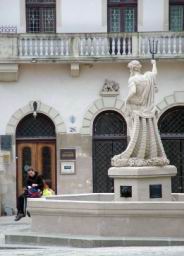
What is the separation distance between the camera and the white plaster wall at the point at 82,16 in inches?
1266

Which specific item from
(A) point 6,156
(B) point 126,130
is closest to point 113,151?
(B) point 126,130

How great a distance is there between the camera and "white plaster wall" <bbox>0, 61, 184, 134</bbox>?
3191 centimetres

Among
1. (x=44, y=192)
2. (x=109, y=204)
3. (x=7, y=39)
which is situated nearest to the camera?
(x=109, y=204)

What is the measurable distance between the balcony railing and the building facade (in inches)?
1.4

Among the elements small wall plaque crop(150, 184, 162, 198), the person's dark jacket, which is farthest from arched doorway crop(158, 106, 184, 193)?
small wall plaque crop(150, 184, 162, 198)

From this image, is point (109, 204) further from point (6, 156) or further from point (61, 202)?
point (6, 156)

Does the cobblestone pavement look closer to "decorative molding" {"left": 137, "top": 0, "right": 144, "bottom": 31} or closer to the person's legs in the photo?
the person's legs

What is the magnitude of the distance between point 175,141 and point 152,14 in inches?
181

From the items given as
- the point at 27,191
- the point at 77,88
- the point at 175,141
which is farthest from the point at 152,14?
the point at 27,191

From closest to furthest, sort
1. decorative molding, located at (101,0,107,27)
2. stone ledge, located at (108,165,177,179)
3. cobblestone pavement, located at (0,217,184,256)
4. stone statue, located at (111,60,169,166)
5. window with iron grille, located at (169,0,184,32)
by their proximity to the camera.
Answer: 1. cobblestone pavement, located at (0,217,184,256)
2. stone ledge, located at (108,165,177,179)
3. stone statue, located at (111,60,169,166)
4. decorative molding, located at (101,0,107,27)
5. window with iron grille, located at (169,0,184,32)

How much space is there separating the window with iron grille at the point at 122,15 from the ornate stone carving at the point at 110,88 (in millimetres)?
1988

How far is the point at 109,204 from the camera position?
18422 millimetres

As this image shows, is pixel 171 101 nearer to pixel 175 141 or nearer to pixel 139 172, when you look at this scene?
pixel 175 141

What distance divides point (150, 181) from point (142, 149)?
0.79 metres
